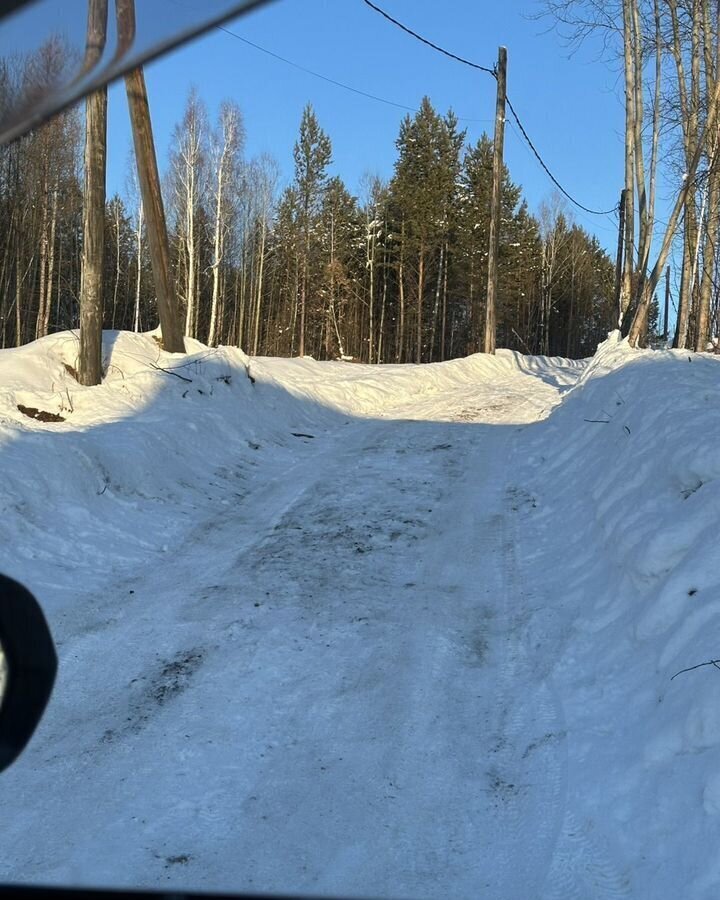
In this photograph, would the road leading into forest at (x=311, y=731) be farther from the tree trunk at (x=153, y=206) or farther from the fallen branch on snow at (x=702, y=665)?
the tree trunk at (x=153, y=206)

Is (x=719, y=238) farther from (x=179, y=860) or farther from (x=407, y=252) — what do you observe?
(x=407, y=252)

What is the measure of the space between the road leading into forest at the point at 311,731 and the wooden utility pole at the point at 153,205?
6818mm

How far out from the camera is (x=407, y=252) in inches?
1687

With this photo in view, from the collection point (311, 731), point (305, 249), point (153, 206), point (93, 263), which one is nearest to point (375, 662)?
point (311, 731)

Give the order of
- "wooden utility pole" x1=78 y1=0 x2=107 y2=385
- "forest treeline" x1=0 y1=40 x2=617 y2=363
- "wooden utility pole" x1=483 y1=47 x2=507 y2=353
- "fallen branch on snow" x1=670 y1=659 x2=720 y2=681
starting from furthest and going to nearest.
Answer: "forest treeline" x1=0 y1=40 x2=617 y2=363 < "wooden utility pole" x1=483 y1=47 x2=507 y2=353 < "wooden utility pole" x1=78 y1=0 x2=107 y2=385 < "fallen branch on snow" x1=670 y1=659 x2=720 y2=681

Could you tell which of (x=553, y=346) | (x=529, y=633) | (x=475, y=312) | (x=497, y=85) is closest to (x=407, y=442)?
(x=529, y=633)

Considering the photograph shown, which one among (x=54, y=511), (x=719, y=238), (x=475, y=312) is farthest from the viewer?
(x=475, y=312)

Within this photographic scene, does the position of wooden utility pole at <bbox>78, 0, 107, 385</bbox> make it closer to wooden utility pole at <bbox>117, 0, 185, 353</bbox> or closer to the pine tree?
wooden utility pole at <bbox>117, 0, 185, 353</bbox>

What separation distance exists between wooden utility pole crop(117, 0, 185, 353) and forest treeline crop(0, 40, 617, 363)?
2068 centimetres

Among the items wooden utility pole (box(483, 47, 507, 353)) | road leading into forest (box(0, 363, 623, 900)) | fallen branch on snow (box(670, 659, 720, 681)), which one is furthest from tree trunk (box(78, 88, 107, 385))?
wooden utility pole (box(483, 47, 507, 353))

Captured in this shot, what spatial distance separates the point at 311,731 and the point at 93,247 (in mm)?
8462

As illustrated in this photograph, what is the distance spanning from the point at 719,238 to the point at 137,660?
59.8 ft

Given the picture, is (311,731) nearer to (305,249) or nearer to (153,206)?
(153,206)

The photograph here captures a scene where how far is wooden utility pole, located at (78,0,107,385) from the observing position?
990cm
